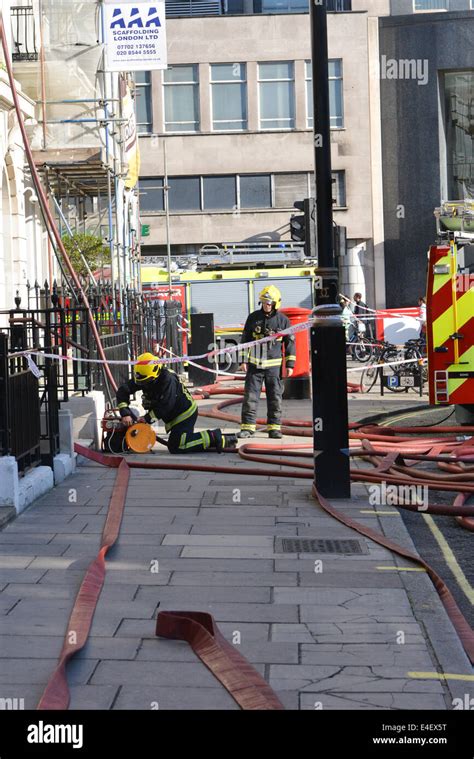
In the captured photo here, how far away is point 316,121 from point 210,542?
3.59 meters

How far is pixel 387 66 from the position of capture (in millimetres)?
46281

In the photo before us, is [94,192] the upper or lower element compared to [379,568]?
upper

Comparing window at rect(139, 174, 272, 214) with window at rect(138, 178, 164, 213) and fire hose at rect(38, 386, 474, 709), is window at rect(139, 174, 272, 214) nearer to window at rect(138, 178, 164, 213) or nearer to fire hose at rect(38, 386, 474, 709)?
window at rect(138, 178, 164, 213)

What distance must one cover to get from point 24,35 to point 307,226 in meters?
12.5

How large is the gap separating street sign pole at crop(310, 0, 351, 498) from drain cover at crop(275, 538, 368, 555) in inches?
62.9

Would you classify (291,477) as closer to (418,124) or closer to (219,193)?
(219,193)

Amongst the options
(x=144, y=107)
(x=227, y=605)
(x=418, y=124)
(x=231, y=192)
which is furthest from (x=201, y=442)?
(x=418, y=124)

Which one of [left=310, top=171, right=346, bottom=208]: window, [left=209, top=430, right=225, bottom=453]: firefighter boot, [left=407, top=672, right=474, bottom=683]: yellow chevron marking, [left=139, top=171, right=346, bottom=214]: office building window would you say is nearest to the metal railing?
[left=209, top=430, right=225, bottom=453]: firefighter boot

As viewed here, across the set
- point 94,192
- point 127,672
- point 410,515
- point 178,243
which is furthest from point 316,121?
point 178,243

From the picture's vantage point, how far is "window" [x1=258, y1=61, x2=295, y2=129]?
45.5 meters

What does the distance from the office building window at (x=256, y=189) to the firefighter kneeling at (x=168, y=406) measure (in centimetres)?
3380

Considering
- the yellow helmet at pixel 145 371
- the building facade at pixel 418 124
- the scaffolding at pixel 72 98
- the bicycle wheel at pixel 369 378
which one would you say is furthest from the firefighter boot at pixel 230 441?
the building facade at pixel 418 124

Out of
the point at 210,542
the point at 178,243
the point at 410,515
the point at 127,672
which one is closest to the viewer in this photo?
the point at 127,672
